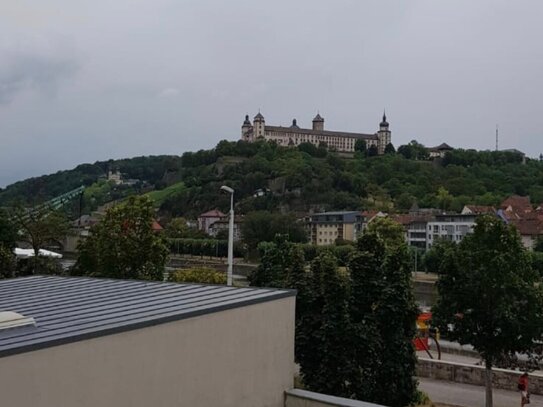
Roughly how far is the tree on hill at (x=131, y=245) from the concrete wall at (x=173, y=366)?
14992mm

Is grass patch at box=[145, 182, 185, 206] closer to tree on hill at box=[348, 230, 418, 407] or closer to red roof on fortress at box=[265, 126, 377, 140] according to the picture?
red roof on fortress at box=[265, 126, 377, 140]

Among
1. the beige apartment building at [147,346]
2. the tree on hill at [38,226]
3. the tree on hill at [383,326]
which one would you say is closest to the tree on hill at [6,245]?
the tree on hill at [38,226]

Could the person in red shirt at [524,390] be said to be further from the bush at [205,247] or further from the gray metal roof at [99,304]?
the bush at [205,247]

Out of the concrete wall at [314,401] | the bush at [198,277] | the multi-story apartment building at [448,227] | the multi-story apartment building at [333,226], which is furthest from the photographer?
the multi-story apartment building at [333,226]

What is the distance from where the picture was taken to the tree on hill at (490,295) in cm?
1512

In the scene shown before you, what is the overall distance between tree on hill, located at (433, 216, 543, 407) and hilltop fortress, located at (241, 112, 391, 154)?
15308 cm

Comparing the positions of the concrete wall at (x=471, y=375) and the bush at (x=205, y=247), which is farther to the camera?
the bush at (x=205, y=247)

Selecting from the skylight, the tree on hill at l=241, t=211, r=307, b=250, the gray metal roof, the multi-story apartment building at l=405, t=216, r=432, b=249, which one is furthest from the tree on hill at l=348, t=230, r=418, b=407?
the multi-story apartment building at l=405, t=216, r=432, b=249

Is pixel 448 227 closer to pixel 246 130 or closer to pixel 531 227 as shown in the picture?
pixel 531 227

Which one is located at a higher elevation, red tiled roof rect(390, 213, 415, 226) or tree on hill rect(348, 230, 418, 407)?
red tiled roof rect(390, 213, 415, 226)

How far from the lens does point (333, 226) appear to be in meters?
91.1

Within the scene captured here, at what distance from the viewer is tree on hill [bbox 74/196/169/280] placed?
24375 millimetres

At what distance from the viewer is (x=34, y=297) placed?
35.7ft

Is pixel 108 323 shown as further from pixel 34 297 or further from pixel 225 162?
pixel 225 162
